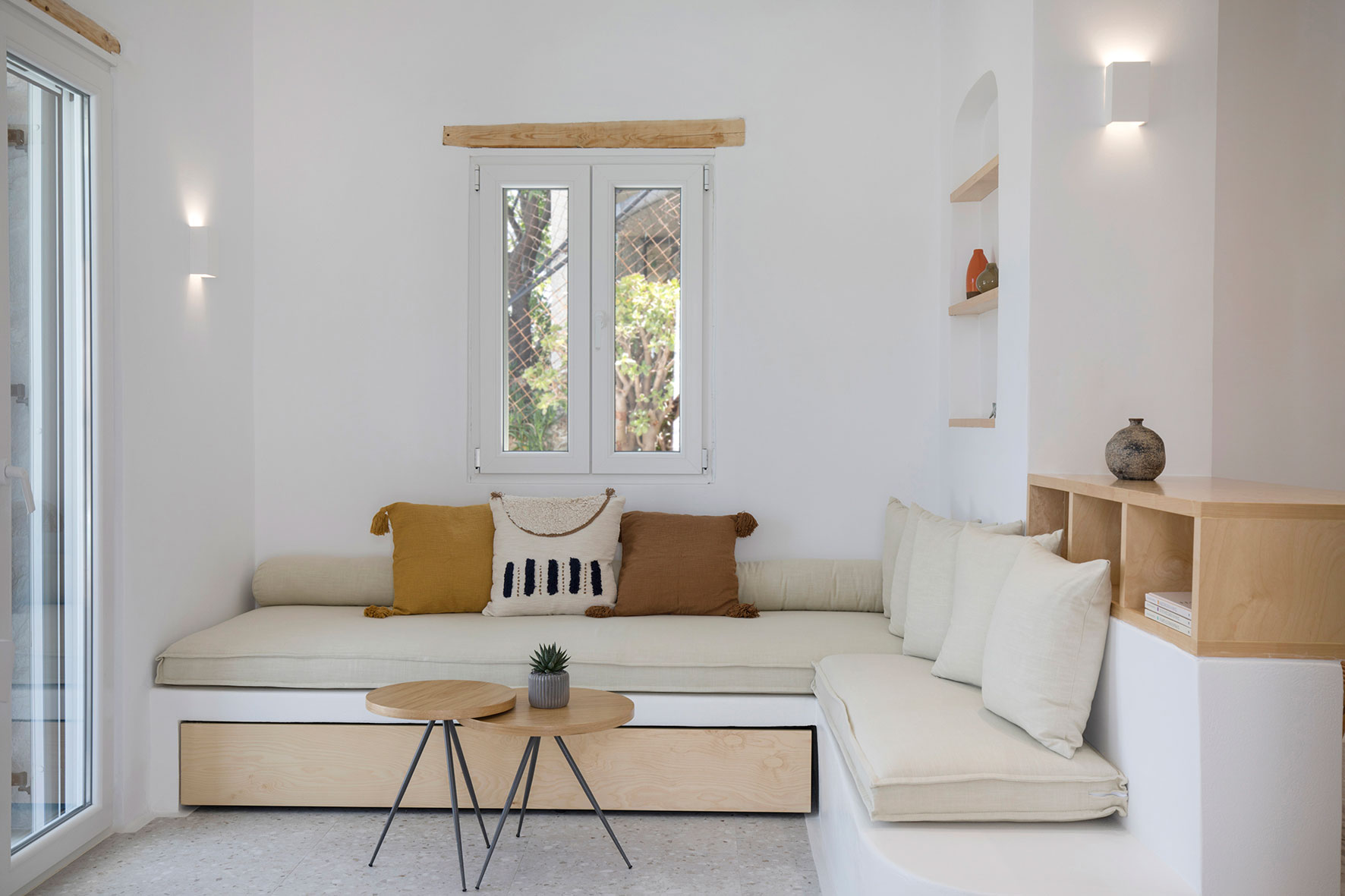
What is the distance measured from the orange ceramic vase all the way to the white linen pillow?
917 mm

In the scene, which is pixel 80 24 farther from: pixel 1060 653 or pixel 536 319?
pixel 1060 653

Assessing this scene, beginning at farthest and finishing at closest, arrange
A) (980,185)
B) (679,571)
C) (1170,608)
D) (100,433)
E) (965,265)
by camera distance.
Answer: (965,265) → (679,571) → (980,185) → (100,433) → (1170,608)

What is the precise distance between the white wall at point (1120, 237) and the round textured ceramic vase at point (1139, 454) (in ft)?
0.95

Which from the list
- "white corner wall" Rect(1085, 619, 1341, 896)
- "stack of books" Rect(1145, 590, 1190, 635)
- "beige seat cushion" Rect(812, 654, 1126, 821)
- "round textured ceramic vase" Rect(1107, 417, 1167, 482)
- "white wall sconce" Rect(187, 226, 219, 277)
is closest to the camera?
"white corner wall" Rect(1085, 619, 1341, 896)

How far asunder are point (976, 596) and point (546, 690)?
1.22 meters

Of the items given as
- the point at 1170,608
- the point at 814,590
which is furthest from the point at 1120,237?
the point at 814,590

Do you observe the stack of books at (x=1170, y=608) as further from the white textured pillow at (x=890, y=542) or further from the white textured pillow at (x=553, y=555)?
the white textured pillow at (x=553, y=555)

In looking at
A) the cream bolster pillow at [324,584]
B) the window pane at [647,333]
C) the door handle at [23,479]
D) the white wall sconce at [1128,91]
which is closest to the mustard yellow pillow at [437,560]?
the cream bolster pillow at [324,584]

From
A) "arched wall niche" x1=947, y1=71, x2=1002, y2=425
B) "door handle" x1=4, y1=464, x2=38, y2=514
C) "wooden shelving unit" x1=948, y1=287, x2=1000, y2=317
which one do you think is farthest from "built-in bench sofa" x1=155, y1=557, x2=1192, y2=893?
"wooden shelving unit" x1=948, y1=287, x2=1000, y2=317

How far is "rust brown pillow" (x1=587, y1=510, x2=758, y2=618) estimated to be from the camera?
3.38 meters

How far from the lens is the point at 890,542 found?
11.4 feet

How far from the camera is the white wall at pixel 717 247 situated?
373 cm

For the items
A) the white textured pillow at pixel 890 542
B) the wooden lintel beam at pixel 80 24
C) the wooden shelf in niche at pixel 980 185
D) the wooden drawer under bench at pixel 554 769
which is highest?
the wooden lintel beam at pixel 80 24

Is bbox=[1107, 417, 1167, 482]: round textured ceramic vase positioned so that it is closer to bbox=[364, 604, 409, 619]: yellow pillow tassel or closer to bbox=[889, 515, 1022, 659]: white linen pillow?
bbox=[889, 515, 1022, 659]: white linen pillow
